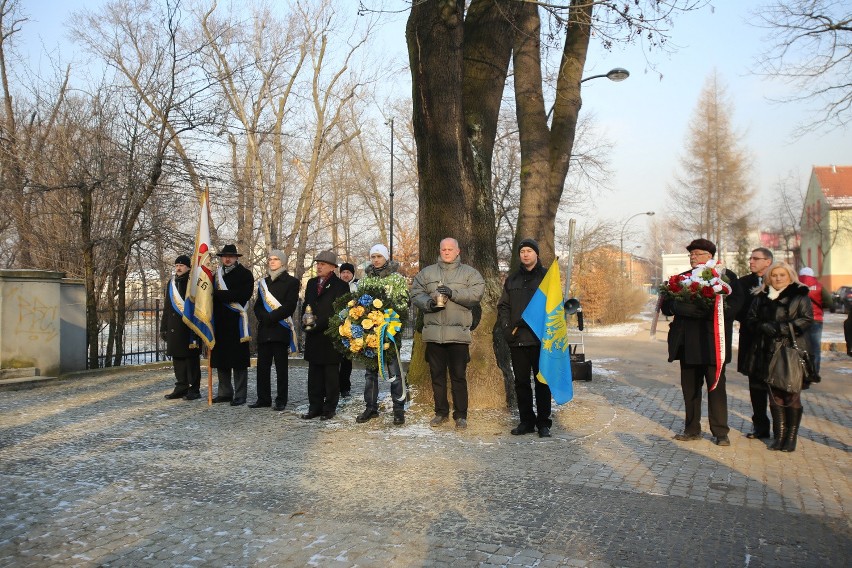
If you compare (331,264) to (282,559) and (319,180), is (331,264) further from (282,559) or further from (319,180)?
(319,180)

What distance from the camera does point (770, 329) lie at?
7.24 meters

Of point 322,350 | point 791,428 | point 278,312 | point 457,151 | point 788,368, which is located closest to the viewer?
point 788,368

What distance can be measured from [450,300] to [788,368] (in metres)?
3.34

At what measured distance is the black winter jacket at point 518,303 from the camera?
782 centimetres

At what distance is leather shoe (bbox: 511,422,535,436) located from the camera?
7738mm

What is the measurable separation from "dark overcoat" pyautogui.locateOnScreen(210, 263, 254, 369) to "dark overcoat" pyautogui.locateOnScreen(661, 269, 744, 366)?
217 inches

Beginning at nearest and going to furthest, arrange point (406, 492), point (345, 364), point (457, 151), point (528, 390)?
point (406, 492)
point (528, 390)
point (457, 151)
point (345, 364)

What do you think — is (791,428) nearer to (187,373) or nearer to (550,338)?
(550,338)

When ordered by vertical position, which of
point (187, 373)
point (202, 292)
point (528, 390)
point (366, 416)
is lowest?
point (366, 416)

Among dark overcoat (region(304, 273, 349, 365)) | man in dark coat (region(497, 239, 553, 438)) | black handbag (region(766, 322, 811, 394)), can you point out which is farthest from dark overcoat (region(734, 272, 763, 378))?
dark overcoat (region(304, 273, 349, 365))

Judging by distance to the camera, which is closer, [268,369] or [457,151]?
[457,151]

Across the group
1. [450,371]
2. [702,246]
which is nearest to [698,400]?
[702,246]

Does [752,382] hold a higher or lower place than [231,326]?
lower

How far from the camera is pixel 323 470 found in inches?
249
